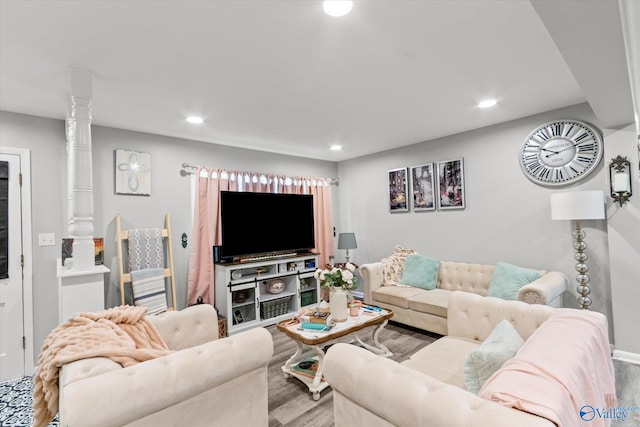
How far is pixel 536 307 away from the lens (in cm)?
203

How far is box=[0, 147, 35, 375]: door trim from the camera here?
2912 mm

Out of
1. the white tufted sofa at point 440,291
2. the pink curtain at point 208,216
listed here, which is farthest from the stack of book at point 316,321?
the pink curtain at point 208,216

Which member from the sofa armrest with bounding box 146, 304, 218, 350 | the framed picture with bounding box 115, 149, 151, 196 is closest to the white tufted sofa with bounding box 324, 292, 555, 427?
the sofa armrest with bounding box 146, 304, 218, 350

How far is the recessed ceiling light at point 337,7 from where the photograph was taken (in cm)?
156

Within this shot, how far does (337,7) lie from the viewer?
160cm

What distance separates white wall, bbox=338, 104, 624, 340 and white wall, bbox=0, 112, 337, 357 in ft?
8.32

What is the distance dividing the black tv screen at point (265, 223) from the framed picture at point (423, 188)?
63.4 inches

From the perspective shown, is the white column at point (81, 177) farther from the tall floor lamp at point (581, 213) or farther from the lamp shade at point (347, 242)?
the tall floor lamp at point (581, 213)

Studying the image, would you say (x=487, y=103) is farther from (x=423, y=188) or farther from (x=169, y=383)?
(x=169, y=383)

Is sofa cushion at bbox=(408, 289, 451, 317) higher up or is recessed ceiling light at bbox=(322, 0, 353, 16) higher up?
recessed ceiling light at bbox=(322, 0, 353, 16)

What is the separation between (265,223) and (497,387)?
142 inches

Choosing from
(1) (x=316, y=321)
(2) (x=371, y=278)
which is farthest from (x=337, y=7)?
(2) (x=371, y=278)

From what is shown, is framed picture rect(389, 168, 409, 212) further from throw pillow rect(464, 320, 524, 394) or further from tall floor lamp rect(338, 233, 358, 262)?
throw pillow rect(464, 320, 524, 394)

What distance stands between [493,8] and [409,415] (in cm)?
201
